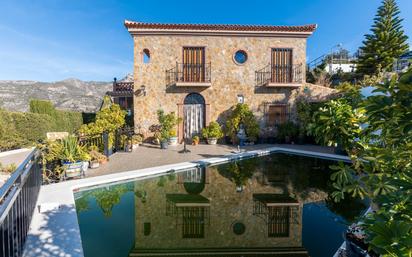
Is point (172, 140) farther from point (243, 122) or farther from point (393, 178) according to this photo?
point (393, 178)

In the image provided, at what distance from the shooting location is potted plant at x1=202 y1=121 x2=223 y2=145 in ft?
44.7

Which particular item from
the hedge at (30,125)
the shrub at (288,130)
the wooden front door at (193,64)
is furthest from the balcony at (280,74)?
the hedge at (30,125)

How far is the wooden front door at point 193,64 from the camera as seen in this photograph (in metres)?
13.8

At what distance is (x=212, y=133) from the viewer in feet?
44.5

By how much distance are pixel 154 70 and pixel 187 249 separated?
11971mm

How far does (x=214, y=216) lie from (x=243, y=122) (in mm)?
9571

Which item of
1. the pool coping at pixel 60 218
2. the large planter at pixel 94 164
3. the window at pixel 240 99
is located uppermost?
the window at pixel 240 99

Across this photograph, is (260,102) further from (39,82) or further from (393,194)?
(39,82)

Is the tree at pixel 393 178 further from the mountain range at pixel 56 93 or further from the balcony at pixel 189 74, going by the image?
the mountain range at pixel 56 93

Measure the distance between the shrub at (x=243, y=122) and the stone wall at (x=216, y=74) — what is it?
87cm

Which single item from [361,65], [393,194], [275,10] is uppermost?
[275,10]

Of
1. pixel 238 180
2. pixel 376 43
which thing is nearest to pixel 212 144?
pixel 238 180

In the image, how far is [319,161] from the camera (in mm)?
9438

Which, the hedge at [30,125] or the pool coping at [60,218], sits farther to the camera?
the hedge at [30,125]
